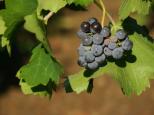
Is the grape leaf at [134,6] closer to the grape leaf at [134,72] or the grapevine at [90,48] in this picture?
the grapevine at [90,48]

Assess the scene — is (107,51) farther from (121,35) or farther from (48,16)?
(48,16)

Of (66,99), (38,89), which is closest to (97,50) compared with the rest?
(38,89)

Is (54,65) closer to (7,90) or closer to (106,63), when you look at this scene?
(106,63)

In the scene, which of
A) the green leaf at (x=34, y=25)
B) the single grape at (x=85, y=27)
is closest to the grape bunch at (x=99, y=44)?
the single grape at (x=85, y=27)

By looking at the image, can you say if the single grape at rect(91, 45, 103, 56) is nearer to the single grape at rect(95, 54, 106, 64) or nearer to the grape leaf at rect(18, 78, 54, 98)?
the single grape at rect(95, 54, 106, 64)

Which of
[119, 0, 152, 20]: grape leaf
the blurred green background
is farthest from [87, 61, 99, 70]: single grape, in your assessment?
the blurred green background

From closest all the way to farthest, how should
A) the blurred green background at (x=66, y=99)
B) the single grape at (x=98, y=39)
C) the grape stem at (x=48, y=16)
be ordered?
the single grape at (x=98, y=39) → the grape stem at (x=48, y=16) → the blurred green background at (x=66, y=99)
